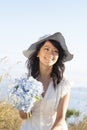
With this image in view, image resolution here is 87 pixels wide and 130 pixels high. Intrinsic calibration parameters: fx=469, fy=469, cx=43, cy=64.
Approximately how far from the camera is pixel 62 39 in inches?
193

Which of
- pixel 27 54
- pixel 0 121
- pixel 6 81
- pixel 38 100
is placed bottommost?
pixel 0 121

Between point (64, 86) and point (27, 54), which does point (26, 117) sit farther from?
point (27, 54)

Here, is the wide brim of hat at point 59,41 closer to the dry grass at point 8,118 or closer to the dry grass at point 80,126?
the dry grass at point 8,118

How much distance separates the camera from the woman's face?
4.72 meters

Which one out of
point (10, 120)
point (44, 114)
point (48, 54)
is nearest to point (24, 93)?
point (44, 114)

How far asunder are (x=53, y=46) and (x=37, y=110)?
69cm

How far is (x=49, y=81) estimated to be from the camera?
4918 mm

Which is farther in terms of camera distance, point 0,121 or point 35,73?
point 0,121

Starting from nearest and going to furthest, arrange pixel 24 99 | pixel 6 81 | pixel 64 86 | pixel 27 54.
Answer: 1. pixel 24 99
2. pixel 64 86
3. pixel 27 54
4. pixel 6 81

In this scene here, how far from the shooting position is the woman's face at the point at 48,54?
472cm

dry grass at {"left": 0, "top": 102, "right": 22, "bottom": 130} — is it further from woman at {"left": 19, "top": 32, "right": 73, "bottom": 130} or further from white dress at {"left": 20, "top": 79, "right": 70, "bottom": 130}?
white dress at {"left": 20, "top": 79, "right": 70, "bottom": 130}

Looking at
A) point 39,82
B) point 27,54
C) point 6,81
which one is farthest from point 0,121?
point 39,82

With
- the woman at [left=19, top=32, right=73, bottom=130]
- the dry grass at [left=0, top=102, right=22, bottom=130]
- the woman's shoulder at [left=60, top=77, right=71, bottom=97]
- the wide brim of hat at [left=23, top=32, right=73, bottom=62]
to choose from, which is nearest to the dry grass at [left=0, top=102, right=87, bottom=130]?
the dry grass at [left=0, top=102, right=22, bottom=130]

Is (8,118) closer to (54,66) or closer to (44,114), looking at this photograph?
(54,66)
